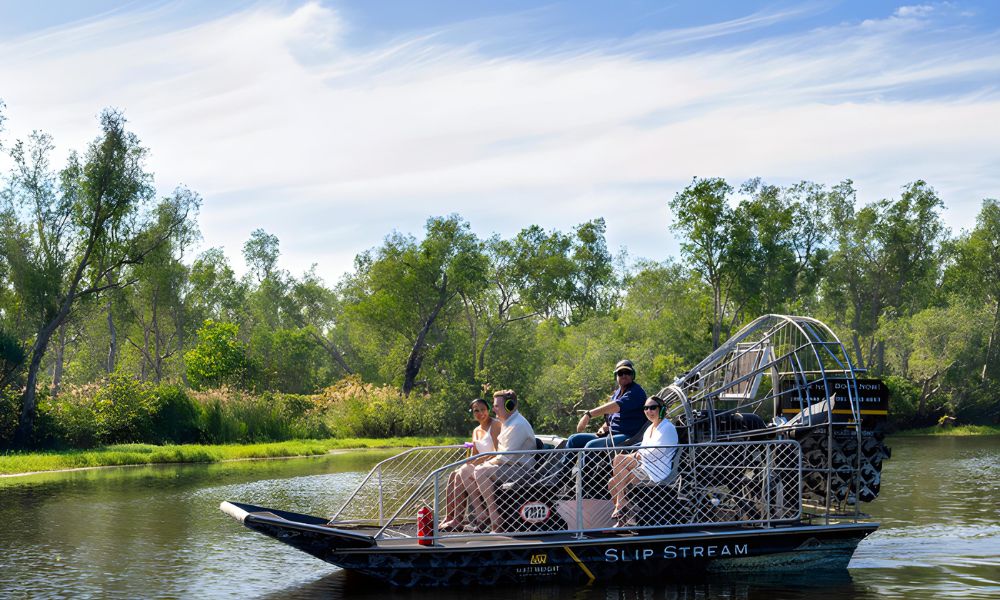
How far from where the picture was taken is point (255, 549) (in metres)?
15.0

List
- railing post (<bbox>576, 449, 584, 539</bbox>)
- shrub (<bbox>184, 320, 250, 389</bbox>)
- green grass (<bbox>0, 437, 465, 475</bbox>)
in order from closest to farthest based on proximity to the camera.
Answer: railing post (<bbox>576, 449, 584, 539</bbox>) → green grass (<bbox>0, 437, 465, 475</bbox>) → shrub (<bbox>184, 320, 250, 389</bbox>)

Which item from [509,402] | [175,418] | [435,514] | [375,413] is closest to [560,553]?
[435,514]

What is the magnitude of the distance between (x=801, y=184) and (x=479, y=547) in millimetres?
60971

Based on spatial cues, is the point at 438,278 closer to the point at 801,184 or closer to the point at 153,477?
the point at 801,184

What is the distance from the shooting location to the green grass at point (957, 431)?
5512 centimetres

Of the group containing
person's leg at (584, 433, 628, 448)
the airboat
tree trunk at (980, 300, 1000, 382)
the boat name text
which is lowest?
the boat name text

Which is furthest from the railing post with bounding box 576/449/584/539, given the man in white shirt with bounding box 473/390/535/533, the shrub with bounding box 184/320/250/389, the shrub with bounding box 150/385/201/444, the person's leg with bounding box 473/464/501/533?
the shrub with bounding box 184/320/250/389

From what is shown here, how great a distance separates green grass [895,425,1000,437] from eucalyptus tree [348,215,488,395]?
2578 cm

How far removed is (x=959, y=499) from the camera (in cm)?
2031

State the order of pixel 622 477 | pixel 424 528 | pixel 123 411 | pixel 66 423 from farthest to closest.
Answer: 1. pixel 123 411
2. pixel 66 423
3. pixel 622 477
4. pixel 424 528

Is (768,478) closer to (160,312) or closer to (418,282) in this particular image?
(418,282)

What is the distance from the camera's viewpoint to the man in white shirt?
1203 centimetres

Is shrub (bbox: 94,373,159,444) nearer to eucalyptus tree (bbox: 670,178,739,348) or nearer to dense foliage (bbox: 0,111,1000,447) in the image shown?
dense foliage (bbox: 0,111,1000,447)

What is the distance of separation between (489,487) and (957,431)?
51.4 metres
